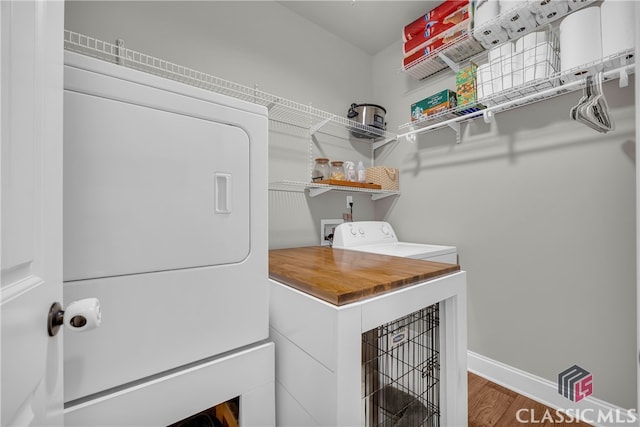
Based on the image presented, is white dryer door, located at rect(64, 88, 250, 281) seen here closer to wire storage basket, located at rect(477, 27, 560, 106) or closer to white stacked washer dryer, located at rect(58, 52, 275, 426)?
white stacked washer dryer, located at rect(58, 52, 275, 426)

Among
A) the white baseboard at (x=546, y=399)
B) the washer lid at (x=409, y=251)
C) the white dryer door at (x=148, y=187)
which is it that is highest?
the white dryer door at (x=148, y=187)

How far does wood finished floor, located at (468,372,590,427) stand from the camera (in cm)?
152

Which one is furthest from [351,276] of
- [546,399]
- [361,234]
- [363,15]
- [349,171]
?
[363,15]

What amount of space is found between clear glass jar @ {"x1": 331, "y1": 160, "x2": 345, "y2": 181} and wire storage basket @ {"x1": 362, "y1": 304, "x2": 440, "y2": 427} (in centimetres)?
121

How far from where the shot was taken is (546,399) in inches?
65.1

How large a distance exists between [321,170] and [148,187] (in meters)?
1.57

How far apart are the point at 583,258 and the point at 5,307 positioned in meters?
2.28

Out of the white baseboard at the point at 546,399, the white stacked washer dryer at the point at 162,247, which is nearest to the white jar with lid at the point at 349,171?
the white stacked washer dryer at the point at 162,247

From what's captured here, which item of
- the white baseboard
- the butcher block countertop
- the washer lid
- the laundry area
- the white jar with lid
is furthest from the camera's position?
the white jar with lid

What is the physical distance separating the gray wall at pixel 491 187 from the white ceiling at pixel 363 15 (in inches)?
3.2

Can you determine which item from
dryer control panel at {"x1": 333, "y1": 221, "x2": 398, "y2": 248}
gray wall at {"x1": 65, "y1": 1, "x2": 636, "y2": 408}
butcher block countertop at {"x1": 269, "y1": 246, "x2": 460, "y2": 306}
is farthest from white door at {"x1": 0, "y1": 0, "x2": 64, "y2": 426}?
dryer control panel at {"x1": 333, "y1": 221, "x2": 398, "y2": 248}

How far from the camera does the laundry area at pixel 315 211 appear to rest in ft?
2.22

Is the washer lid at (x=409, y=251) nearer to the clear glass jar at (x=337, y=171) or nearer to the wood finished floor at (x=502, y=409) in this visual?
the clear glass jar at (x=337, y=171)

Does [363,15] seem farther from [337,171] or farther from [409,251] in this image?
[409,251]
